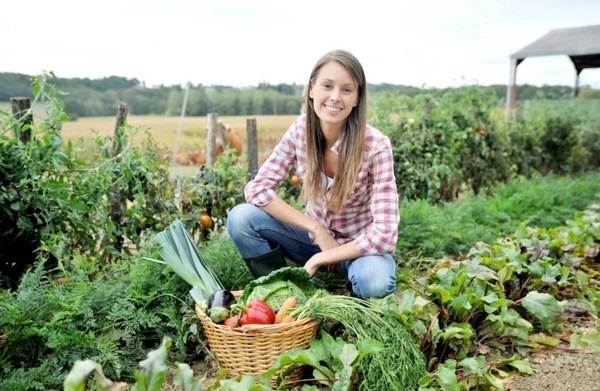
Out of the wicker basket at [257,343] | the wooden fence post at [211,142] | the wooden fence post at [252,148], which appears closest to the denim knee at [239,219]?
the wicker basket at [257,343]

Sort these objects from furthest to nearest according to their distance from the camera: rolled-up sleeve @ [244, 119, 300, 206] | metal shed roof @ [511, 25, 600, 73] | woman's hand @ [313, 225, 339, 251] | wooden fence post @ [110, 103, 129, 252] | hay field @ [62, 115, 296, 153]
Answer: metal shed roof @ [511, 25, 600, 73]
hay field @ [62, 115, 296, 153]
wooden fence post @ [110, 103, 129, 252]
rolled-up sleeve @ [244, 119, 300, 206]
woman's hand @ [313, 225, 339, 251]

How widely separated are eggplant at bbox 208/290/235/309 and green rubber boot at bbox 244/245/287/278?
0.47 meters

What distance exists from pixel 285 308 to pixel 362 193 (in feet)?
2.73

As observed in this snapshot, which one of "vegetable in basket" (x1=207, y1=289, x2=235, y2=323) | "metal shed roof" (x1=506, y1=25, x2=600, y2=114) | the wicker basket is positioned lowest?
the wicker basket

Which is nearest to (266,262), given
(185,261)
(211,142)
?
(185,261)

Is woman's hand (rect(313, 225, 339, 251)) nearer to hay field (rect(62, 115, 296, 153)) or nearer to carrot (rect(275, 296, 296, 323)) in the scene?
carrot (rect(275, 296, 296, 323))

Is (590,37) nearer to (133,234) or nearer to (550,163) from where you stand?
(550,163)

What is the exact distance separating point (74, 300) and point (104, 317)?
153 mm

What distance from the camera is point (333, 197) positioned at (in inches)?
111

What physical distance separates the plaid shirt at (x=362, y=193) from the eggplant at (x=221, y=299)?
63 cm

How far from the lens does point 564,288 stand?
11.6 ft

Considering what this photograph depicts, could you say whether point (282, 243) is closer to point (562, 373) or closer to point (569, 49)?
point (562, 373)

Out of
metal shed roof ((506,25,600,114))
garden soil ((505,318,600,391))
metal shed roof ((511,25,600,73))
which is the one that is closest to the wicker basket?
garden soil ((505,318,600,391))

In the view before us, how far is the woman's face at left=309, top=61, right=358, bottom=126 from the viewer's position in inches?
103
